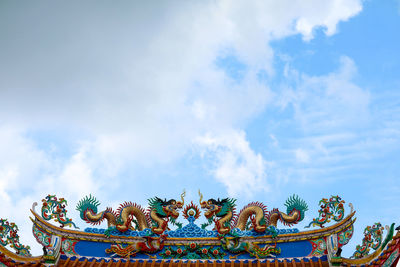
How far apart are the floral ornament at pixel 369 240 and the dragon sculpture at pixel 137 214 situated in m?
4.06

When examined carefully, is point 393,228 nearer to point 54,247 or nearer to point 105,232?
point 105,232

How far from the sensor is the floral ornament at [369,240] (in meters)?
9.35

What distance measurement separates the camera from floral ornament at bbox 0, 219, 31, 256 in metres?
10.4

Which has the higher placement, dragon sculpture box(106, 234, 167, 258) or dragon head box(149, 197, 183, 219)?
dragon head box(149, 197, 183, 219)

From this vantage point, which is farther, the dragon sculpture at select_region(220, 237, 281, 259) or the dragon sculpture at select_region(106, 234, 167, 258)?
the dragon sculpture at select_region(106, 234, 167, 258)

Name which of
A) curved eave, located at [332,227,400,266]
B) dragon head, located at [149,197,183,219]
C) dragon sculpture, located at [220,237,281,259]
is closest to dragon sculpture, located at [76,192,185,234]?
dragon head, located at [149,197,183,219]

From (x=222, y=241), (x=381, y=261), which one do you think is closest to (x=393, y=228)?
(x=381, y=261)

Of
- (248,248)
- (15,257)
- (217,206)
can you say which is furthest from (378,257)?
(15,257)

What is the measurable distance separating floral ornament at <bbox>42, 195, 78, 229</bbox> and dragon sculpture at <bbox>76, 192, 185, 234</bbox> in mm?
350

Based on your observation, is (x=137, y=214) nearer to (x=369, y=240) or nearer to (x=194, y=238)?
(x=194, y=238)

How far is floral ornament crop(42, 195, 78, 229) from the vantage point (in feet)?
35.9

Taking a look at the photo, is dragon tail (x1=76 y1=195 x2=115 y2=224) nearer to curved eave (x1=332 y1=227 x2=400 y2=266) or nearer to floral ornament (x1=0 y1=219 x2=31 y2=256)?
floral ornament (x1=0 y1=219 x2=31 y2=256)

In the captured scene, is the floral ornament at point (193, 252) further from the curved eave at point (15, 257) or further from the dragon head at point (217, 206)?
the curved eave at point (15, 257)

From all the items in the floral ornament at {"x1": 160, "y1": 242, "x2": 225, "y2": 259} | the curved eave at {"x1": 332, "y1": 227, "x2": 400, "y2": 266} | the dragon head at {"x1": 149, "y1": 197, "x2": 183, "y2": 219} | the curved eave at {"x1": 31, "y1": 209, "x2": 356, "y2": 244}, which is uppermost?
the dragon head at {"x1": 149, "y1": 197, "x2": 183, "y2": 219}
